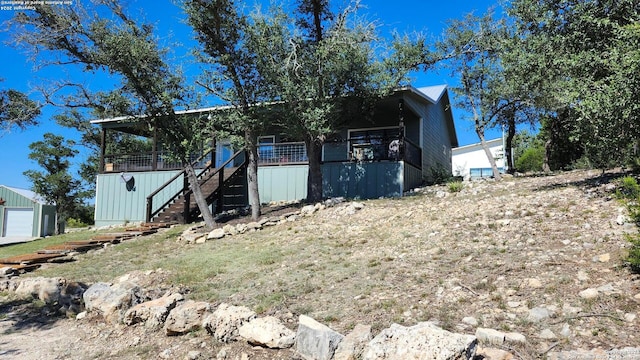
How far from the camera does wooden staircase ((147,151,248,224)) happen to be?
14.3 meters

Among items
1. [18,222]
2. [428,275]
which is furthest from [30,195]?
[428,275]

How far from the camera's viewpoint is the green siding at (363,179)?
1401cm

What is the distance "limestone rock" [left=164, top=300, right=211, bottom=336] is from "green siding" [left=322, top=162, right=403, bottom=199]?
372 inches

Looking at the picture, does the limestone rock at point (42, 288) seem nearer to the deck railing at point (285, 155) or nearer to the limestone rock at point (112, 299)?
the limestone rock at point (112, 299)

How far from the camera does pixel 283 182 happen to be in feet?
51.4

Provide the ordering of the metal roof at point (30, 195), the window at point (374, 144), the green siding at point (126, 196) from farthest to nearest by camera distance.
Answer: the metal roof at point (30, 195) < the green siding at point (126, 196) < the window at point (374, 144)

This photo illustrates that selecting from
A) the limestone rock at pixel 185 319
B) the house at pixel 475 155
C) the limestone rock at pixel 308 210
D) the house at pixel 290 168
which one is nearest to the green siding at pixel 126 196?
the house at pixel 290 168

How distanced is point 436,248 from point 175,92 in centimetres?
871

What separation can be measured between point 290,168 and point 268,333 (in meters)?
11.4

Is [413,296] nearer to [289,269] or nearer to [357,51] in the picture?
[289,269]

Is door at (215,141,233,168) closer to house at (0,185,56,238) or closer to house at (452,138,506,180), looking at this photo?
house at (0,185,56,238)

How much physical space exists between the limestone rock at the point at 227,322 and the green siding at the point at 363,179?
31.4ft

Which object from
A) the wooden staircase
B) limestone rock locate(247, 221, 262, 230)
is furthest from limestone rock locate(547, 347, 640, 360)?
the wooden staircase

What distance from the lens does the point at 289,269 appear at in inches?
258
